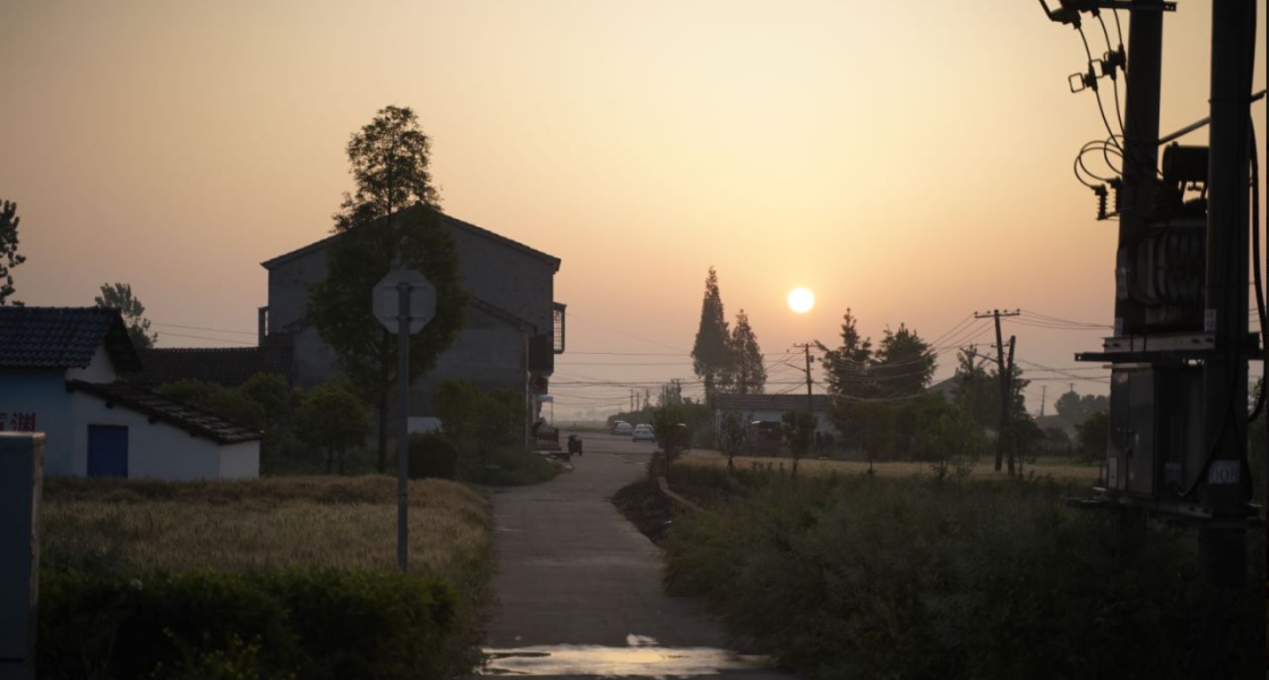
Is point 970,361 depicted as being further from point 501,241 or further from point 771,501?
point 771,501

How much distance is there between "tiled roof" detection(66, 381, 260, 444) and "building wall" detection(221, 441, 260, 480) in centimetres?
24

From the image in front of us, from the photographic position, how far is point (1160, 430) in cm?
998

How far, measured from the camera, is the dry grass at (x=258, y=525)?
15.2m

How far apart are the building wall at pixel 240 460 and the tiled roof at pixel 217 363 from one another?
23.1 m

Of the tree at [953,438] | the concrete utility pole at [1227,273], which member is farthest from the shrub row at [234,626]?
the tree at [953,438]

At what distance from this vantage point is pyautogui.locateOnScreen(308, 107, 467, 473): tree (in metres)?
43.4

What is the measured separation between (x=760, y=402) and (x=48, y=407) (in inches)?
3636

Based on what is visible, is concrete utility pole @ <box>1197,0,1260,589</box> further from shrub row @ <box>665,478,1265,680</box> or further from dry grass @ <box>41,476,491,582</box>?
dry grass @ <box>41,476,491,582</box>

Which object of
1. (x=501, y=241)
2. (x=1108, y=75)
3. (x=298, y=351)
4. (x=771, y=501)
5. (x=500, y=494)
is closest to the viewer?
(x=1108, y=75)

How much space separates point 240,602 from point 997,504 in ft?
20.8

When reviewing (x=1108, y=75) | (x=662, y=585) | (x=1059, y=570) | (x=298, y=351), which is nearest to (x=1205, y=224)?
(x=1108, y=75)

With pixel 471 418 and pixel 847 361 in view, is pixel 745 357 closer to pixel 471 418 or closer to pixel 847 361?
pixel 847 361

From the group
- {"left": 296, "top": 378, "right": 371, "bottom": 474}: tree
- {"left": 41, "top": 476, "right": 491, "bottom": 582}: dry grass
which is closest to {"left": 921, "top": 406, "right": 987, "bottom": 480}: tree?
{"left": 296, "top": 378, "right": 371, "bottom": 474}: tree

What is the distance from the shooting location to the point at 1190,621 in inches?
346
